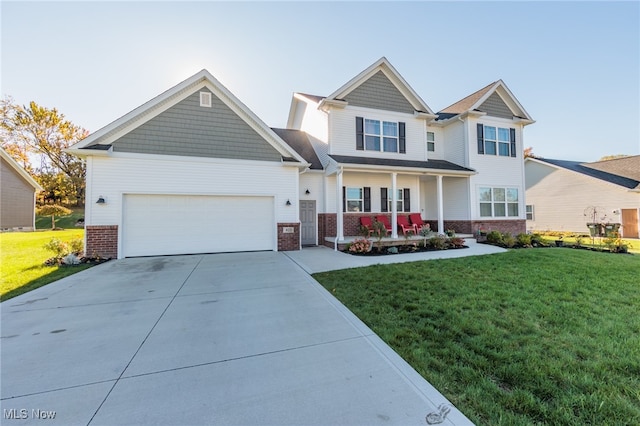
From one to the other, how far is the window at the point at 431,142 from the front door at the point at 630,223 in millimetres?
14648

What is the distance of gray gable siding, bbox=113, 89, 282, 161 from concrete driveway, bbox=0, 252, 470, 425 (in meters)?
5.83

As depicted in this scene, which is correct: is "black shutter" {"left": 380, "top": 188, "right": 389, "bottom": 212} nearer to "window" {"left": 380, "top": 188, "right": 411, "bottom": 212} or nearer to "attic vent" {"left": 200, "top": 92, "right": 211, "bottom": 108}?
"window" {"left": 380, "top": 188, "right": 411, "bottom": 212}

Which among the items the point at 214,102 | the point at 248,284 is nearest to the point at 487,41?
the point at 214,102

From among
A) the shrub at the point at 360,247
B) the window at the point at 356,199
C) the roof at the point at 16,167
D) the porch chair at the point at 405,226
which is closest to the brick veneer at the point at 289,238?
the shrub at the point at 360,247

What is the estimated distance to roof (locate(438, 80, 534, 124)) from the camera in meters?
13.9

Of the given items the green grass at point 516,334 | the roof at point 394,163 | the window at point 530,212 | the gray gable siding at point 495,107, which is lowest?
the green grass at point 516,334

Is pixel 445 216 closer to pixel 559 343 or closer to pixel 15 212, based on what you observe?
pixel 559 343

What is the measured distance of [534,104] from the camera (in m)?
15.9

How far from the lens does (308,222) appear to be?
40.7 ft

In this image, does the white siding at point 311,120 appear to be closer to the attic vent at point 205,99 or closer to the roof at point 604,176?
the attic vent at point 205,99

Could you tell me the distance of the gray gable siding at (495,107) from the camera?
46.6ft

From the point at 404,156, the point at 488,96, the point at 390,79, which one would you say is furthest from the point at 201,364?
the point at 488,96

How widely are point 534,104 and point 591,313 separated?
16.7 m

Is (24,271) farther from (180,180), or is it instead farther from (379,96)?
(379,96)
